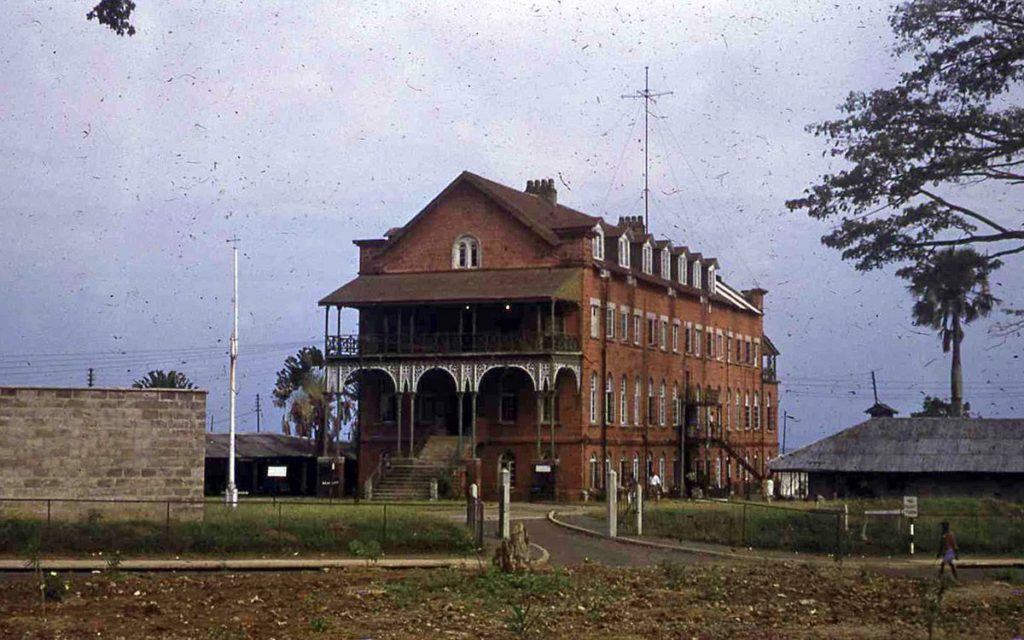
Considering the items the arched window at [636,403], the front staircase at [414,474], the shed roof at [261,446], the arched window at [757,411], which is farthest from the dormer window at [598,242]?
the arched window at [757,411]

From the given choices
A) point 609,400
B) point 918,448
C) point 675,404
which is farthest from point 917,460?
point 675,404

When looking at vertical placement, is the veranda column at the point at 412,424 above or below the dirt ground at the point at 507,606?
above

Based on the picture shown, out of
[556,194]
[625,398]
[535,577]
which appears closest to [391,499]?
[625,398]

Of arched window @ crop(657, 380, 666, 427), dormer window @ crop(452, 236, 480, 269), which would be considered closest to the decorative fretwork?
dormer window @ crop(452, 236, 480, 269)

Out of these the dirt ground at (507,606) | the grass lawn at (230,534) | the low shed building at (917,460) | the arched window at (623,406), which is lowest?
the dirt ground at (507,606)

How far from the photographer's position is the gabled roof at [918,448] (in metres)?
55.5

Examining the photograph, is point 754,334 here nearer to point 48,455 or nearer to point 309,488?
point 309,488

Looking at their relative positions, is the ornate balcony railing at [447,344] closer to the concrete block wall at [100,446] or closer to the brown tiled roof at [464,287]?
the brown tiled roof at [464,287]

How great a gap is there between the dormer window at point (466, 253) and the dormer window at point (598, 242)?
5.26m

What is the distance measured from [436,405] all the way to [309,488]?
10.2 m

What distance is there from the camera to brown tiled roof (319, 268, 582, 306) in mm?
64312

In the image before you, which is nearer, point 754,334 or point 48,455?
point 48,455

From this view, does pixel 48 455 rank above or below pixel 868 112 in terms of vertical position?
below

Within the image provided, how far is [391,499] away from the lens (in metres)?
61.3
